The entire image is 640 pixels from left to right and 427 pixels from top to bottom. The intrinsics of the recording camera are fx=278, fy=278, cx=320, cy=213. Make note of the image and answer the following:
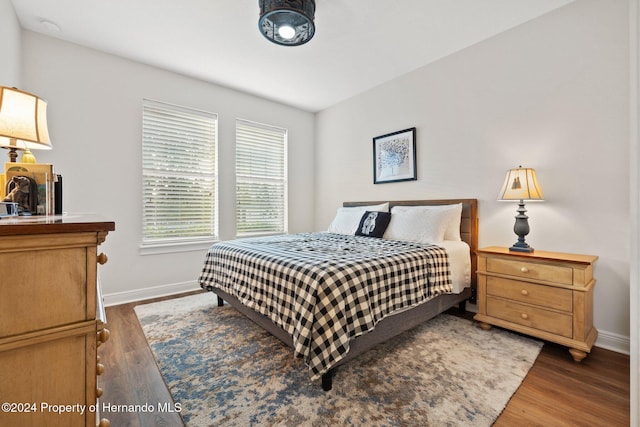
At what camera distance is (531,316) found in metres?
2.11

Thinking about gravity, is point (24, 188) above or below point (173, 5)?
below

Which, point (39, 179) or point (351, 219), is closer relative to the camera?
point (39, 179)

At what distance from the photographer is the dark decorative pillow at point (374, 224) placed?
3.14m

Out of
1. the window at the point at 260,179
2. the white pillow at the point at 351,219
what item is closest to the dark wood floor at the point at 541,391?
the white pillow at the point at 351,219

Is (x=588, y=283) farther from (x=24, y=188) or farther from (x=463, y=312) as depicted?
(x=24, y=188)

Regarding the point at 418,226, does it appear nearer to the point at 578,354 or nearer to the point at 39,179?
the point at 578,354

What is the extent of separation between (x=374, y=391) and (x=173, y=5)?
3.20 metres

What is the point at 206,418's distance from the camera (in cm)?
140

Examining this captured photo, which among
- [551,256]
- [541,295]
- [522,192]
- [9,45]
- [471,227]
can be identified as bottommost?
[541,295]

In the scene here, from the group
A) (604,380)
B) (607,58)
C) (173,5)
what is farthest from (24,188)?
(607,58)

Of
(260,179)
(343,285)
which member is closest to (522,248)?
(343,285)

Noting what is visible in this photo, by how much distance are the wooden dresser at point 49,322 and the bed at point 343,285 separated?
959 millimetres

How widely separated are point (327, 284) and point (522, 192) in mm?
1819

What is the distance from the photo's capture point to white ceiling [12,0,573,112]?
7.60 ft
